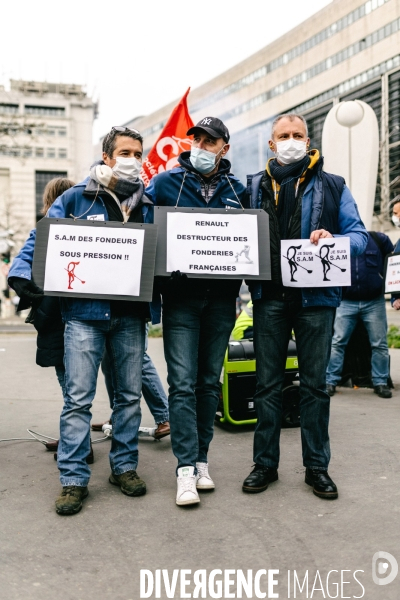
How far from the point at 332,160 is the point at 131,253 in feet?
23.3

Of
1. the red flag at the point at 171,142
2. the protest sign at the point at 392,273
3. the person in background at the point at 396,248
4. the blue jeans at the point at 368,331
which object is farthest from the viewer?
the red flag at the point at 171,142

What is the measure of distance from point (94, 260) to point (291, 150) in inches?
52.0

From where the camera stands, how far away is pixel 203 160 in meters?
3.65

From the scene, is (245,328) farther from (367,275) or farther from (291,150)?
(291,150)

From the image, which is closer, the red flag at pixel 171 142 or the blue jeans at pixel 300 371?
the blue jeans at pixel 300 371

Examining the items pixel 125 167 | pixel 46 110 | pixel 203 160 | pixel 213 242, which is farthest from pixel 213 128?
pixel 46 110

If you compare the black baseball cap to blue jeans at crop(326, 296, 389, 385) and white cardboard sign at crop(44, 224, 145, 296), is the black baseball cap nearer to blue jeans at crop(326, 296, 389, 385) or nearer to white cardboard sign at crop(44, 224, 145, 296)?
white cardboard sign at crop(44, 224, 145, 296)

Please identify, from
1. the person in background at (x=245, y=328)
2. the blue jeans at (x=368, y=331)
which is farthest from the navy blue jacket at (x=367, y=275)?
the person in background at (x=245, y=328)

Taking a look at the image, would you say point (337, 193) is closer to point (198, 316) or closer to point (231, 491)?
point (198, 316)

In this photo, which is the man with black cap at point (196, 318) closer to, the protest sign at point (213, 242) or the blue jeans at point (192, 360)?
the blue jeans at point (192, 360)

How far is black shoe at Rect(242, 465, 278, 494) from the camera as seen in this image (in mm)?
3587

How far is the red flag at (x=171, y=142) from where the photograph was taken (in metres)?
8.67

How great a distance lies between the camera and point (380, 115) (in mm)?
51344

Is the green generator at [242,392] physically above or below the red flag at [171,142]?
below
